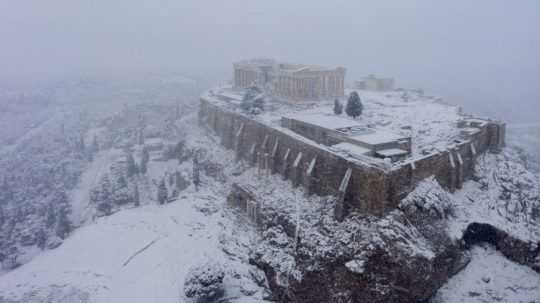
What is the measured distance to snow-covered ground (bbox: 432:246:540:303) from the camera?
2152 centimetres

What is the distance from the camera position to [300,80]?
46.9 metres

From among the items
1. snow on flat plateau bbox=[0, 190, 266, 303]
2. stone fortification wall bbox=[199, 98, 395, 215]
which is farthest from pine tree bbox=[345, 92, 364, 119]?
snow on flat plateau bbox=[0, 190, 266, 303]

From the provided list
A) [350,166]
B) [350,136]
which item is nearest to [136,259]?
[350,166]

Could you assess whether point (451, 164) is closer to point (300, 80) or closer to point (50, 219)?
point (300, 80)

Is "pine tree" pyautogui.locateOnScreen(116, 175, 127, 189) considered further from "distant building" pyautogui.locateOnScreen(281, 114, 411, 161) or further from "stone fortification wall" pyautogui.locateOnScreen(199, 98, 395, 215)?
"distant building" pyautogui.locateOnScreen(281, 114, 411, 161)

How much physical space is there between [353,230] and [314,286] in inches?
174

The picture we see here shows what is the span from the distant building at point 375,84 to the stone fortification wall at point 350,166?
87.4ft

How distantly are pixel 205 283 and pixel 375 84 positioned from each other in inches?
1812

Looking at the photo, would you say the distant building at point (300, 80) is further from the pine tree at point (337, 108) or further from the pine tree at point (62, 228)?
the pine tree at point (62, 228)

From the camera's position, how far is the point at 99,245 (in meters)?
32.3

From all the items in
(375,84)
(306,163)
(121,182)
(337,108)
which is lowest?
(121,182)

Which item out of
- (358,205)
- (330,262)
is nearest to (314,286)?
(330,262)

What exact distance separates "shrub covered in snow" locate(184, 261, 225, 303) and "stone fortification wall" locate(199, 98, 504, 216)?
9529 millimetres

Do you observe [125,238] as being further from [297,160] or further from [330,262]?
[330,262]
